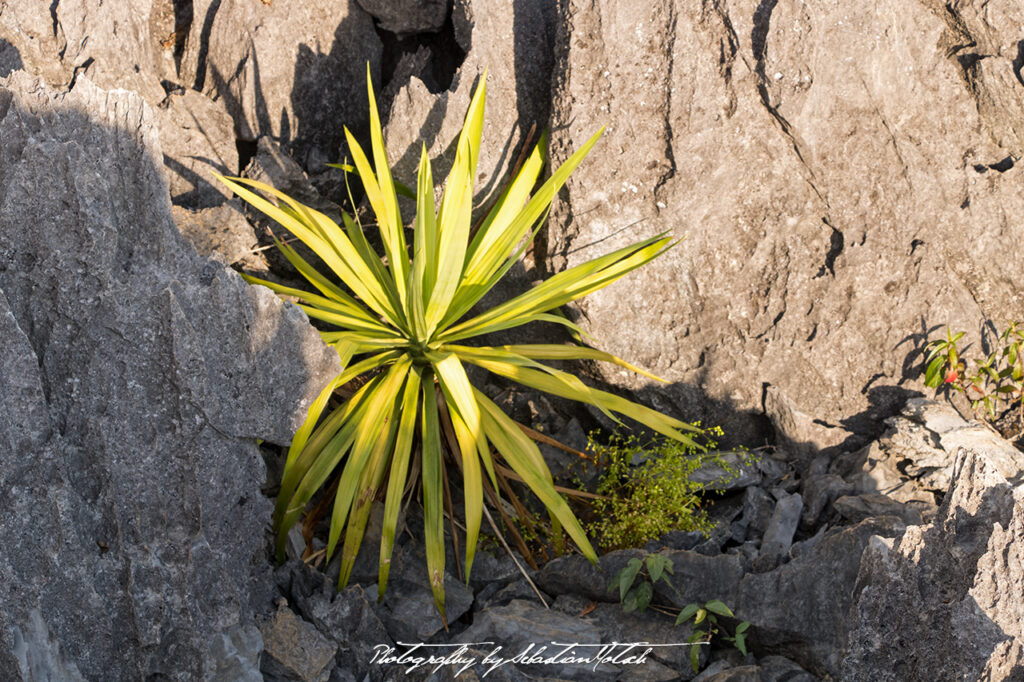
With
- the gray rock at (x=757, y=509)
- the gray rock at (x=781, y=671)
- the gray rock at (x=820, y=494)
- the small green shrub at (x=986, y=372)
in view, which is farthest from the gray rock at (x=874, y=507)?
the gray rock at (x=781, y=671)

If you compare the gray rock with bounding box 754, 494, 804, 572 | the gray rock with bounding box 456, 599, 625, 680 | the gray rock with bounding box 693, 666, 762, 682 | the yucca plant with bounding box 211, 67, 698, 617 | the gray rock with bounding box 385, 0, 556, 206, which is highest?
the gray rock with bounding box 385, 0, 556, 206

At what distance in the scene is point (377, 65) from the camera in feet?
15.8

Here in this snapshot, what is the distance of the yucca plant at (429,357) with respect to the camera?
2.97 metres

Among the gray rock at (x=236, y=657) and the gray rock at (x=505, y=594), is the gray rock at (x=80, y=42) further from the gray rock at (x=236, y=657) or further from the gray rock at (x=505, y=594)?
the gray rock at (x=505, y=594)

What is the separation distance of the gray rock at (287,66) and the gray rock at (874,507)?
323cm

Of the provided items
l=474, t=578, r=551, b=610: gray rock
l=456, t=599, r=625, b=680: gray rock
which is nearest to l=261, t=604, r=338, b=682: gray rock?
l=456, t=599, r=625, b=680: gray rock

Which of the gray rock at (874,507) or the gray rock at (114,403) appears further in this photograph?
the gray rock at (874,507)

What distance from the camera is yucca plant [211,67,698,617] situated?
2.97 m

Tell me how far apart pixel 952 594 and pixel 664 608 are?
102cm

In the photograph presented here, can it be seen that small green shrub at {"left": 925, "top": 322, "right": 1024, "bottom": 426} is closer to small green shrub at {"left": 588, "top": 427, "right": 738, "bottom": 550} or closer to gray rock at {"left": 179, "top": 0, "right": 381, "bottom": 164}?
small green shrub at {"left": 588, "top": 427, "right": 738, "bottom": 550}

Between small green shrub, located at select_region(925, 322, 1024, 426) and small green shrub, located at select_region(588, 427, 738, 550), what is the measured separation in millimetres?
1060

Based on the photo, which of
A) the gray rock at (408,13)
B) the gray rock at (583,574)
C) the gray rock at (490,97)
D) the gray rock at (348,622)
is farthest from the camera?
the gray rock at (408,13)

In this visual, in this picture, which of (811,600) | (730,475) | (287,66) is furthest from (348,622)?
(287,66)

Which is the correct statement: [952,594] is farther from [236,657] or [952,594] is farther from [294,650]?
[236,657]
